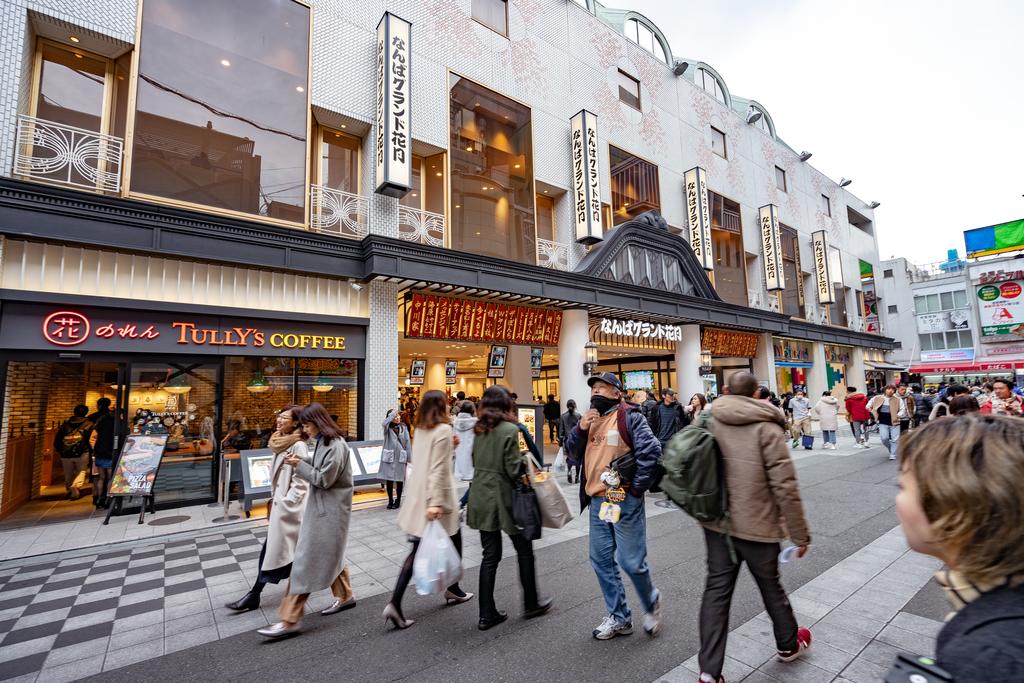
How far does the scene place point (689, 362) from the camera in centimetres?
1836

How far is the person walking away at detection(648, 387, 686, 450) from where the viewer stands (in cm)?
838

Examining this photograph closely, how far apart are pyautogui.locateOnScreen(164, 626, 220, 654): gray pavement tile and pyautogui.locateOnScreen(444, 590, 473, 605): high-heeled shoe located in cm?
192

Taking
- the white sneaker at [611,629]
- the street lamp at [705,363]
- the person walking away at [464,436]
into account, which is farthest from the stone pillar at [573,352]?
the white sneaker at [611,629]

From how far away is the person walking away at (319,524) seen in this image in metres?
3.88

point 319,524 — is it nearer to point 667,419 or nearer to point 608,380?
point 608,380

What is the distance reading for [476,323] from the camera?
12781mm

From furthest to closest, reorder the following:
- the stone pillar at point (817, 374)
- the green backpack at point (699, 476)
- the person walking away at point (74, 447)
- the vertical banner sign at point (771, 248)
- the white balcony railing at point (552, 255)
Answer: the stone pillar at point (817, 374) → the vertical banner sign at point (771, 248) → the white balcony railing at point (552, 255) → the person walking away at point (74, 447) → the green backpack at point (699, 476)

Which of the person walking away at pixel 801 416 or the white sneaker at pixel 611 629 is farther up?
the person walking away at pixel 801 416

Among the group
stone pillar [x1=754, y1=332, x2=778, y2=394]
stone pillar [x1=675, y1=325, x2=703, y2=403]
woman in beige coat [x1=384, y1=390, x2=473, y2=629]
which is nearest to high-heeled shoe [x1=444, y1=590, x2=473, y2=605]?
woman in beige coat [x1=384, y1=390, x2=473, y2=629]

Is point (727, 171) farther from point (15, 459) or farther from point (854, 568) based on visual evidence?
point (15, 459)

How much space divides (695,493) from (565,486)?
744 centimetres

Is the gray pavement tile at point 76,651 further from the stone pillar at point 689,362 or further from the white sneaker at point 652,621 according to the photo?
the stone pillar at point 689,362

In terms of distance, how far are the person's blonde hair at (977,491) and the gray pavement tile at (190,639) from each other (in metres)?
4.92

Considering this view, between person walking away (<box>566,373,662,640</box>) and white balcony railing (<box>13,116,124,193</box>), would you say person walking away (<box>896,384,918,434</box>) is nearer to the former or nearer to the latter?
person walking away (<box>566,373,662,640</box>)
